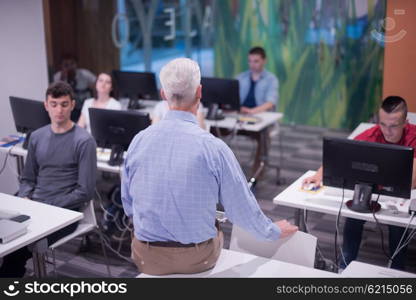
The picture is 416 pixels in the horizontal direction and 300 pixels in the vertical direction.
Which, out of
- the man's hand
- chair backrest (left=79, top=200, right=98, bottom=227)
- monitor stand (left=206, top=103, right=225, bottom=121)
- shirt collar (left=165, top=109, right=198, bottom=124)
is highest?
shirt collar (left=165, top=109, right=198, bottom=124)

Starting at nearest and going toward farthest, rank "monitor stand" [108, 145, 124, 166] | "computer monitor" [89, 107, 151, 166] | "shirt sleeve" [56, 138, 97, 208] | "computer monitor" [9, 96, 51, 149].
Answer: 1. "shirt sleeve" [56, 138, 97, 208]
2. "computer monitor" [89, 107, 151, 166]
3. "monitor stand" [108, 145, 124, 166]
4. "computer monitor" [9, 96, 51, 149]

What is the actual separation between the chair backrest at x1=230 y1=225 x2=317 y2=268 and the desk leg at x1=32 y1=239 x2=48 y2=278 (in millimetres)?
1017

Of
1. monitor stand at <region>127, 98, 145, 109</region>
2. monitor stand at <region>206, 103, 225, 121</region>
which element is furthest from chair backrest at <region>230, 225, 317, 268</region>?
monitor stand at <region>127, 98, 145, 109</region>

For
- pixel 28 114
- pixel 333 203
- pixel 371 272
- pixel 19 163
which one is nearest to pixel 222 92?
pixel 28 114

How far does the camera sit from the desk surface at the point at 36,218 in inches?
111

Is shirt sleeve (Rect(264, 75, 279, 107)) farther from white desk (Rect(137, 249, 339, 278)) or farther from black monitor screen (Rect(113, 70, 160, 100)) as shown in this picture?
white desk (Rect(137, 249, 339, 278))

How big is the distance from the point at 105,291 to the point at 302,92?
6.24 m

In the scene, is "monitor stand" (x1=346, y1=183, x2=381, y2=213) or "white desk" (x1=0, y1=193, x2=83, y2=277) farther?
"monitor stand" (x1=346, y1=183, x2=381, y2=213)

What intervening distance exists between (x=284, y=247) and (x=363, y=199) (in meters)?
0.71

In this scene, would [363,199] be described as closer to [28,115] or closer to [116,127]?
[116,127]

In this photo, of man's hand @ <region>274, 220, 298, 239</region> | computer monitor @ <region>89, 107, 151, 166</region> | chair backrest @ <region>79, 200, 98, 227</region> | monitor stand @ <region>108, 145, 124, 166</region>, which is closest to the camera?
man's hand @ <region>274, 220, 298, 239</region>

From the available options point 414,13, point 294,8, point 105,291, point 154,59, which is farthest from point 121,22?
point 105,291

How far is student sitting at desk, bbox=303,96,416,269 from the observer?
3521 millimetres

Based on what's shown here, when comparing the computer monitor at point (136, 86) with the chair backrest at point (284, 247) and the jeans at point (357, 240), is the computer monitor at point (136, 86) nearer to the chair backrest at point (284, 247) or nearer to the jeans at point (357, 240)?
the jeans at point (357, 240)
